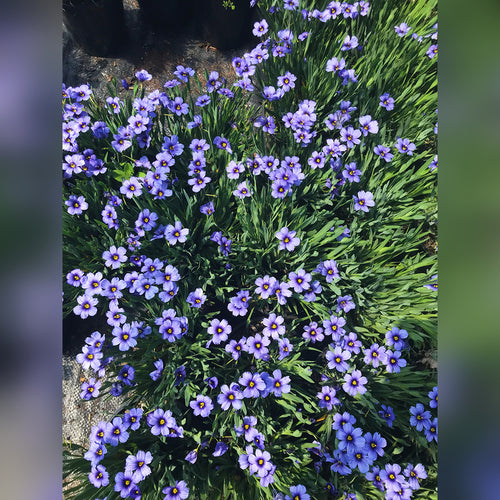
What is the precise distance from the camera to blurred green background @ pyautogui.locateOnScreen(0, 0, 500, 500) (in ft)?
1.49

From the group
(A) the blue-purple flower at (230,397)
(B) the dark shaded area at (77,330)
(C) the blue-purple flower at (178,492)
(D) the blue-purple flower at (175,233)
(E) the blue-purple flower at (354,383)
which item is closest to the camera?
(C) the blue-purple flower at (178,492)

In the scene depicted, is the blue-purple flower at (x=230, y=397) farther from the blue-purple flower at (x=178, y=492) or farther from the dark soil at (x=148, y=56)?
the dark soil at (x=148, y=56)

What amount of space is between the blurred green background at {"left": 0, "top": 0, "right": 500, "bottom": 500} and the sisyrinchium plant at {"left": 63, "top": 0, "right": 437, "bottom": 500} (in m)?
1.18

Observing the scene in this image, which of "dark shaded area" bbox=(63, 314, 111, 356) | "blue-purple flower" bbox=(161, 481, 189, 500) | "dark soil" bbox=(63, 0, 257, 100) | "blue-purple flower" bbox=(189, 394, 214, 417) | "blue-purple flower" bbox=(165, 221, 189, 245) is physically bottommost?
"blue-purple flower" bbox=(161, 481, 189, 500)

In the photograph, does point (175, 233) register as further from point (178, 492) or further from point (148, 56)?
point (148, 56)

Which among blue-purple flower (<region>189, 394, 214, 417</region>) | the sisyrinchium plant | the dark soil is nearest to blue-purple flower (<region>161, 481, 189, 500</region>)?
the sisyrinchium plant

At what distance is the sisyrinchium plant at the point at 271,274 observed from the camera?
5.44 ft

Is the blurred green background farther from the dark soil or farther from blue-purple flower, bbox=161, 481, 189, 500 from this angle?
the dark soil

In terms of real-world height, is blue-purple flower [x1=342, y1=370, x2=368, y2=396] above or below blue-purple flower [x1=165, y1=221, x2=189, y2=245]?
below
